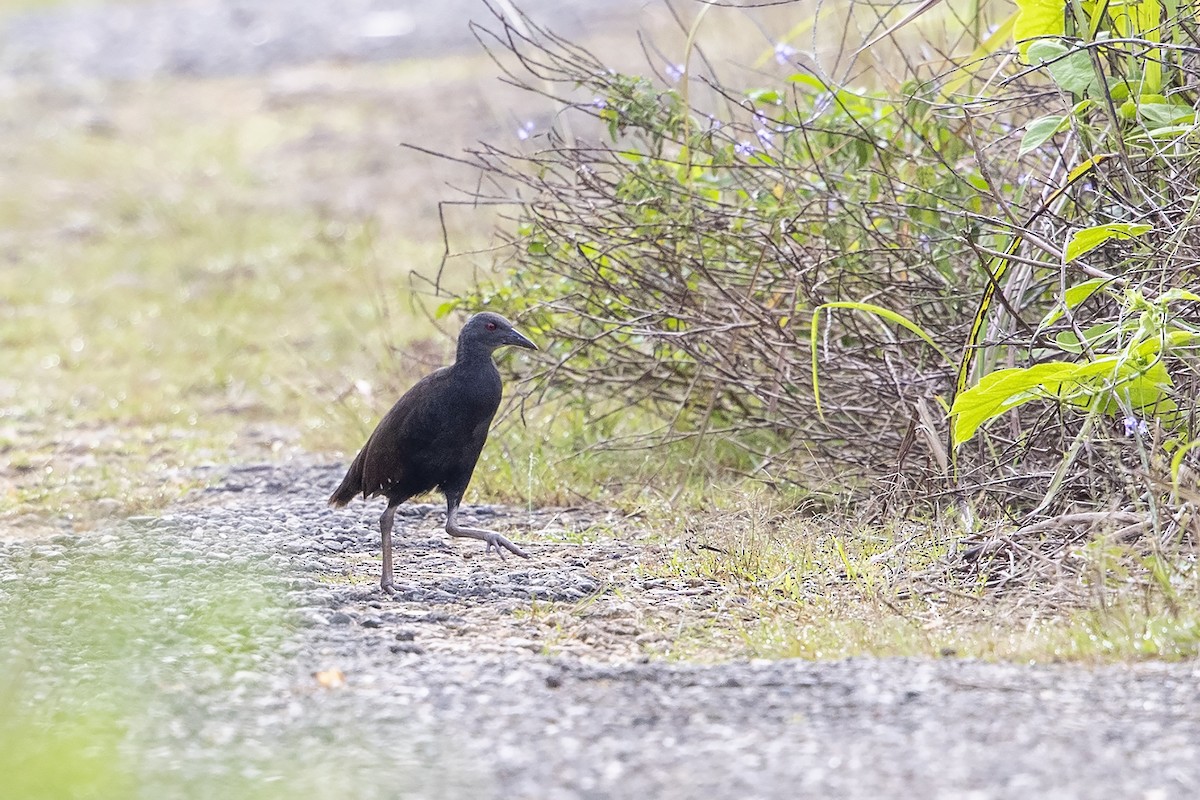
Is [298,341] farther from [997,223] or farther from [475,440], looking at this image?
[997,223]

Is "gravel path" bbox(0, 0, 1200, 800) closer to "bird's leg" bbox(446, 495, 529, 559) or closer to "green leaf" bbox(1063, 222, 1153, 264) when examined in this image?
"bird's leg" bbox(446, 495, 529, 559)

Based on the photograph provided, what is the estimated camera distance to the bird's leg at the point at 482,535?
18.3ft

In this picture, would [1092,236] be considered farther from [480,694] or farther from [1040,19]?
[480,694]

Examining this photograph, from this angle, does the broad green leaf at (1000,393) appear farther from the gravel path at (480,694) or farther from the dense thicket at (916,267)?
the gravel path at (480,694)

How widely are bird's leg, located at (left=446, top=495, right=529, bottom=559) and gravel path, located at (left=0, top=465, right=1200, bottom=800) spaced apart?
24cm

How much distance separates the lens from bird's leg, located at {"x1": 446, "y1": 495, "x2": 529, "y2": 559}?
5586mm

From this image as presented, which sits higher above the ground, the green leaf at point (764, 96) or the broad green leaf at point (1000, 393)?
the green leaf at point (764, 96)

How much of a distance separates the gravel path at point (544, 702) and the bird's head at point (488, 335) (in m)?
0.83

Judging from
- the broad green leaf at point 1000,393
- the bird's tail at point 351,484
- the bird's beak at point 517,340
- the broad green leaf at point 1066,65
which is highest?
the broad green leaf at point 1066,65

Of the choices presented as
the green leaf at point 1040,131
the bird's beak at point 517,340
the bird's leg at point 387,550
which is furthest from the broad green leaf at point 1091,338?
the bird's leg at point 387,550

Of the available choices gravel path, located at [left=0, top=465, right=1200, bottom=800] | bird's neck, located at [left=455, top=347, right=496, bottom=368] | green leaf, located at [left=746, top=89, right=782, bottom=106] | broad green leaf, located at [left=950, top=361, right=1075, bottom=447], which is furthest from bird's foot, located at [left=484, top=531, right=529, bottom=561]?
green leaf, located at [left=746, top=89, right=782, bottom=106]

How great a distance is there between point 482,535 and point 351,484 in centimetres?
63

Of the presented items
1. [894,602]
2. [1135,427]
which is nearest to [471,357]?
[894,602]

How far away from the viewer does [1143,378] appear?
14.7 ft
